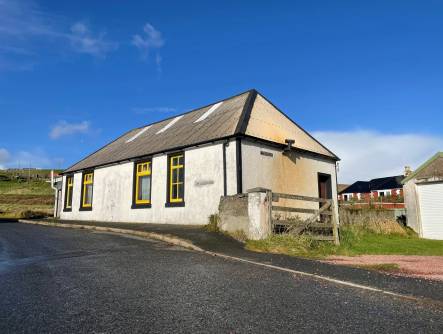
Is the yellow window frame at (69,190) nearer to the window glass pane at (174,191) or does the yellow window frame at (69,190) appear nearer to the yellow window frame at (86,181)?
the yellow window frame at (86,181)

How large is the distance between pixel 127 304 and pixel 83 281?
4.99 feet

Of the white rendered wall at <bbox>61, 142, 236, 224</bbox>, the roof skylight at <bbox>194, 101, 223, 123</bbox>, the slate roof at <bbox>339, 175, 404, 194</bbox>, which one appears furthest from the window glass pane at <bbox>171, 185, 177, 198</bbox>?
the slate roof at <bbox>339, 175, 404, 194</bbox>

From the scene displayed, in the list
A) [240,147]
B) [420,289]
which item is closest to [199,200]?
[240,147]

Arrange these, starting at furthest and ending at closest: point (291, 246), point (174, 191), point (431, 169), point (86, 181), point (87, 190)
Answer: point (86, 181) < point (87, 190) < point (431, 169) < point (174, 191) < point (291, 246)

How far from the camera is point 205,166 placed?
14.1 metres

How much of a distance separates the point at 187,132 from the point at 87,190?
340 inches

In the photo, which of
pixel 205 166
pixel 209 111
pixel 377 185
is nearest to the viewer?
pixel 205 166

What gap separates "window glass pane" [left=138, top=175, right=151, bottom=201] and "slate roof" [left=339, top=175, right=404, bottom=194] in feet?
168

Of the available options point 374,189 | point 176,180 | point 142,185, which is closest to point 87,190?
point 142,185

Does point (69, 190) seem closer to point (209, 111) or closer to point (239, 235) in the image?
point (209, 111)

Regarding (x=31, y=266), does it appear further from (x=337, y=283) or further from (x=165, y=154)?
(x=165, y=154)

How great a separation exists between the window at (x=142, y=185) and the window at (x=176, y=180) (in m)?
1.63

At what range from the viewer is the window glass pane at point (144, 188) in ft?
55.1

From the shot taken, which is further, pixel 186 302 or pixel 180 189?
pixel 180 189
